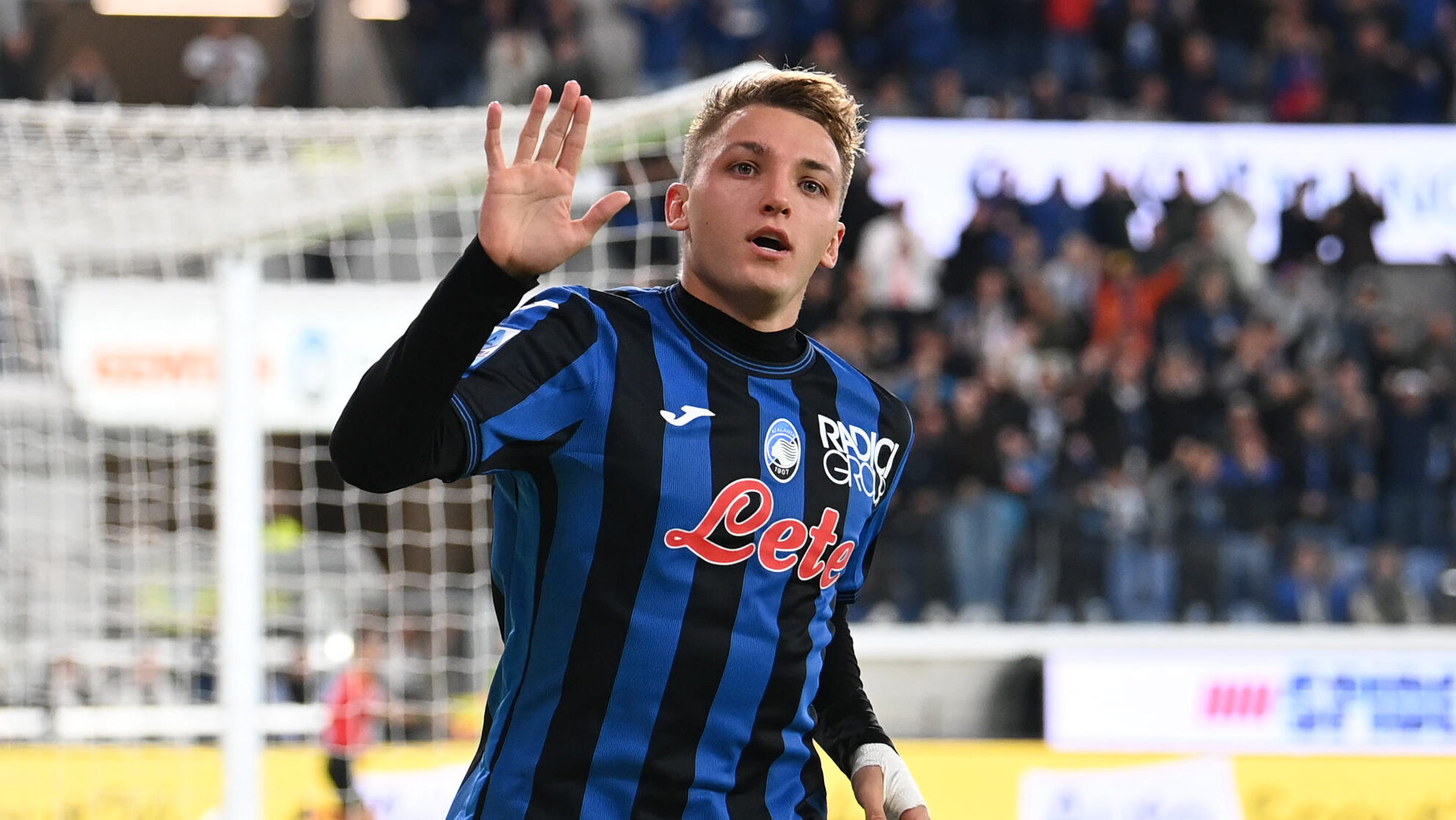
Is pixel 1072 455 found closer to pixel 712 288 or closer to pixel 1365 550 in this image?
pixel 1365 550

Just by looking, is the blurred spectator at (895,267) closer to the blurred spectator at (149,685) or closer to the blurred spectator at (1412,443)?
the blurred spectator at (1412,443)

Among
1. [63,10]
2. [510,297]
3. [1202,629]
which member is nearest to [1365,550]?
[1202,629]

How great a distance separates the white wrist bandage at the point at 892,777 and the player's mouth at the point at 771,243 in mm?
799

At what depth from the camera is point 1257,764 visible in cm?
866

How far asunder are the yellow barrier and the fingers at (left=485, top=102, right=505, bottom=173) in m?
5.35

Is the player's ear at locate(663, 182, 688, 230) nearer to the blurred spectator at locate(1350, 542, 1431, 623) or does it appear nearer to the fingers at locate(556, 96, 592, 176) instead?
the fingers at locate(556, 96, 592, 176)

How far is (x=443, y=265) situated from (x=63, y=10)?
24.7 ft

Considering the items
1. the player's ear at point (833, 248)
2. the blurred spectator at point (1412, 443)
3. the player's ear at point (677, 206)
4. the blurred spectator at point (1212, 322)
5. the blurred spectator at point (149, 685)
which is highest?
the player's ear at point (677, 206)

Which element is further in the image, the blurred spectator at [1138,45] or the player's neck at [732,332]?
the blurred spectator at [1138,45]

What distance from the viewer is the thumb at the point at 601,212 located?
2035 millimetres

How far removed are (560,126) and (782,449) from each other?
24.0 inches

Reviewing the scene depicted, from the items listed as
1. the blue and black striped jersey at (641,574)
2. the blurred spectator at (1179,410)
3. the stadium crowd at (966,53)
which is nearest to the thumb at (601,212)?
the blue and black striped jersey at (641,574)

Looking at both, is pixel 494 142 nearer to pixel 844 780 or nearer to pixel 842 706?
pixel 842 706

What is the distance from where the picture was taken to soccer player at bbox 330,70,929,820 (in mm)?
2268
